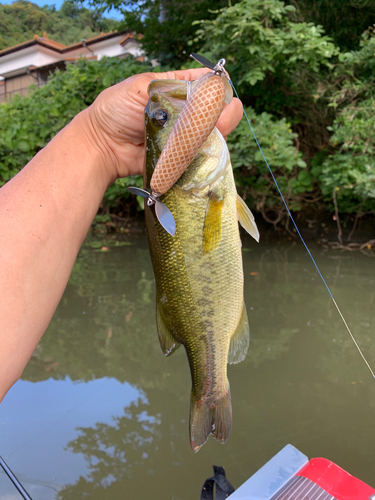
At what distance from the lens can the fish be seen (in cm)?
135

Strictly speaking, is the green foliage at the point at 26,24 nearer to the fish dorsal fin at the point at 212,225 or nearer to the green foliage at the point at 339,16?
the fish dorsal fin at the point at 212,225

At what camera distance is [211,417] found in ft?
5.00

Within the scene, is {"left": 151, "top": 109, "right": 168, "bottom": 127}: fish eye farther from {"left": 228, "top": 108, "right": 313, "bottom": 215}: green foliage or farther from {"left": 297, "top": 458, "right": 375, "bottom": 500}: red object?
{"left": 228, "top": 108, "right": 313, "bottom": 215}: green foliage

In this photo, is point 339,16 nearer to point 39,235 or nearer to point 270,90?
point 270,90

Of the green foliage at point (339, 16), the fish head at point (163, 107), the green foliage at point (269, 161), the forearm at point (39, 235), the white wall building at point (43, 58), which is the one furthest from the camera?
the white wall building at point (43, 58)

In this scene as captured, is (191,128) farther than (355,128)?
No

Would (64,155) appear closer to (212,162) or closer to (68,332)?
(212,162)

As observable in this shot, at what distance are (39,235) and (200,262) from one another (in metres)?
0.54

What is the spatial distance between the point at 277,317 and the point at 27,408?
249 centimetres

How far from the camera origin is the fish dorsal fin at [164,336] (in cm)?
152

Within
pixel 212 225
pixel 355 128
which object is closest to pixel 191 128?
pixel 212 225

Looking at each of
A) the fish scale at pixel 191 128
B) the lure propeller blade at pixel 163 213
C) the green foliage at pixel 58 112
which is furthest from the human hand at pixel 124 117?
the green foliage at pixel 58 112

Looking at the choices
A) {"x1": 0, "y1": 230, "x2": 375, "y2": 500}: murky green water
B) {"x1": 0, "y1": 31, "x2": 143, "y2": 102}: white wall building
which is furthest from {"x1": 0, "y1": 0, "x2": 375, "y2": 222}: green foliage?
{"x1": 0, "y1": 230, "x2": 375, "y2": 500}: murky green water

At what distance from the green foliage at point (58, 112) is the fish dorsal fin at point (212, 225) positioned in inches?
266
